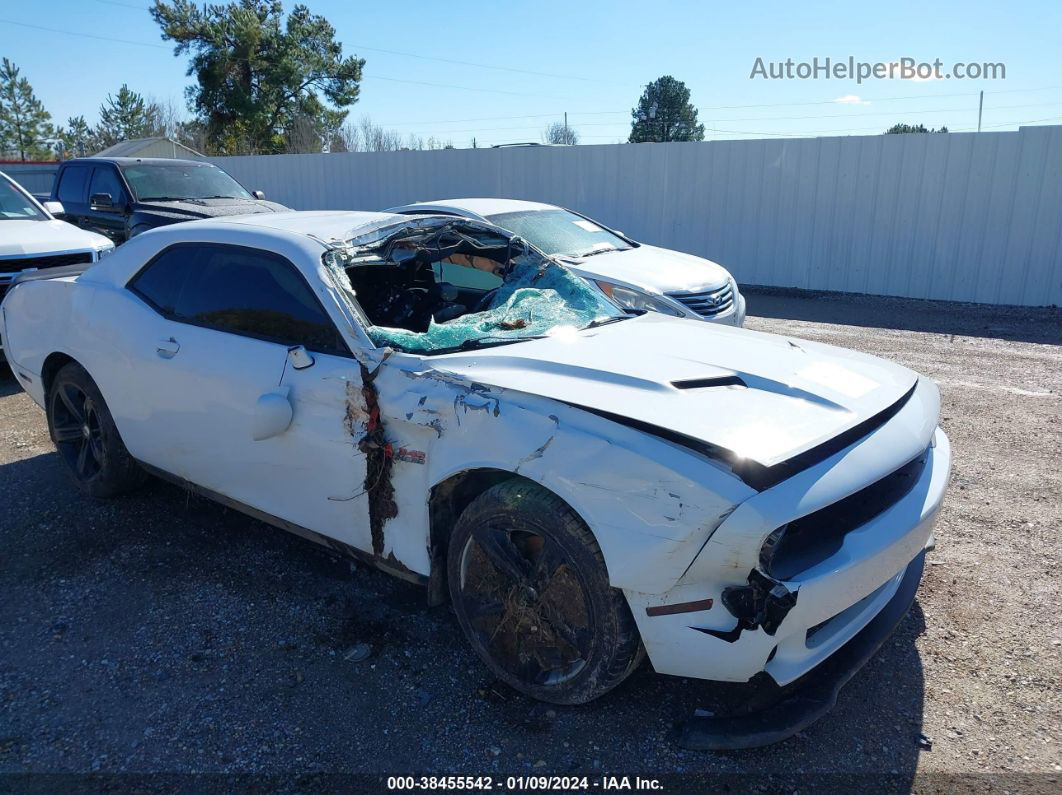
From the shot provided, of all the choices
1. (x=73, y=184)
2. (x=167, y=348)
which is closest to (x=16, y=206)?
(x=73, y=184)

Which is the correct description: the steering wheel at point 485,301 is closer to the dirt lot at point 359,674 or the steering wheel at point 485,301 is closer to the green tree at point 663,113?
the dirt lot at point 359,674

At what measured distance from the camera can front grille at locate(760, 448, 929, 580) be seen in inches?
92.4

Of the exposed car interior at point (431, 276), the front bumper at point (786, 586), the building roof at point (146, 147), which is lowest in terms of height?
the front bumper at point (786, 586)

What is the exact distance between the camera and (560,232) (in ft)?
26.8

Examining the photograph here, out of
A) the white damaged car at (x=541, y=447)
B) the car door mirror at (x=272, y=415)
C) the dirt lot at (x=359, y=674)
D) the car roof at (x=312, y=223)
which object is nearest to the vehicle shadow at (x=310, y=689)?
the dirt lot at (x=359, y=674)

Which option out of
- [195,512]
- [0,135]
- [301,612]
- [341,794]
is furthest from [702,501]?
[0,135]

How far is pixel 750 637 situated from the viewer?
2.29 m

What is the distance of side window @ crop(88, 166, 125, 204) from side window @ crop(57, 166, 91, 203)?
21 cm

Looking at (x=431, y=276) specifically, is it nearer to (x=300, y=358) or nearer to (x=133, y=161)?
(x=300, y=358)

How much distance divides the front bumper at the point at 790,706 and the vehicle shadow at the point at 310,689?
0.10 meters

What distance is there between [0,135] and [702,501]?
68136 millimetres

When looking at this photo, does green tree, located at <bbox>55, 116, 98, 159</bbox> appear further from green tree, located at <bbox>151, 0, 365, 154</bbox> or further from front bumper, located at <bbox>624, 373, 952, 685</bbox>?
front bumper, located at <bbox>624, 373, 952, 685</bbox>

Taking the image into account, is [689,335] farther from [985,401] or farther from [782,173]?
[782,173]

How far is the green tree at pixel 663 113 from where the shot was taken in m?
43.5
